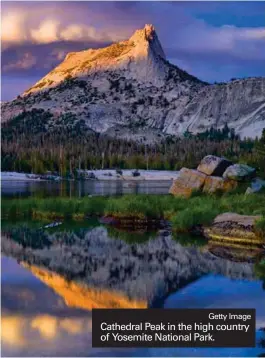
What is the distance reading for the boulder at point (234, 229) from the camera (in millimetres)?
19031

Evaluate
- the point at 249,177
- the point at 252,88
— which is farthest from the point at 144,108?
the point at 249,177

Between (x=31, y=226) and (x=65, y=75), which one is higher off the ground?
(x=65, y=75)

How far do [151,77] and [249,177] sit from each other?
520 feet

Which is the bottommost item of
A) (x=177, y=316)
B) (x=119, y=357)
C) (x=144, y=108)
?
(x=119, y=357)

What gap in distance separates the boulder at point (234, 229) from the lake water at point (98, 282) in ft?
2.04

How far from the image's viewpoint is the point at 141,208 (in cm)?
2378

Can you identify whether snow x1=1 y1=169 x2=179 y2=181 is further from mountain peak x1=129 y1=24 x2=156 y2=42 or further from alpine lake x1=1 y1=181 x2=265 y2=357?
mountain peak x1=129 y1=24 x2=156 y2=42

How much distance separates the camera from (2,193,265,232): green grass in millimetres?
21906

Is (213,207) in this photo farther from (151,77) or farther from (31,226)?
(151,77)

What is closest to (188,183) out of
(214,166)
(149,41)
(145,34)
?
(214,166)

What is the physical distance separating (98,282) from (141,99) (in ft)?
535

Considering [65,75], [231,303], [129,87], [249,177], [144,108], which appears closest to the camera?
[231,303]

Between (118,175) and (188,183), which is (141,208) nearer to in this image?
(188,183)

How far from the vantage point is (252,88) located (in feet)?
514
